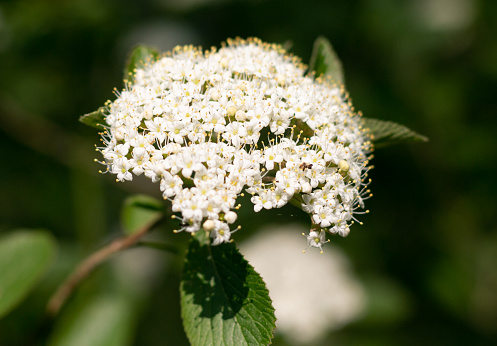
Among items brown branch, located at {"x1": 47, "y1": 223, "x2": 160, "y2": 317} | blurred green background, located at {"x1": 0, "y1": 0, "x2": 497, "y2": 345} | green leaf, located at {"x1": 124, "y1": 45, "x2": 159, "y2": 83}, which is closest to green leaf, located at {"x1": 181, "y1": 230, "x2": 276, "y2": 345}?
brown branch, located at {"x1": 47, "y1": 223, "x2": 160, "y2": 317}

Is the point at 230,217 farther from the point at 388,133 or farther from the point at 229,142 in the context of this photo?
the point at 388,133

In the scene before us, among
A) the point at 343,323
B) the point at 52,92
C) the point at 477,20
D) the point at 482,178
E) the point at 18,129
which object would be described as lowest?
the point at 343,323

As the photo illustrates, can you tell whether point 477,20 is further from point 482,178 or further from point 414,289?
point 414,289

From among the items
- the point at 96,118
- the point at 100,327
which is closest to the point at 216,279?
the point at 96,118

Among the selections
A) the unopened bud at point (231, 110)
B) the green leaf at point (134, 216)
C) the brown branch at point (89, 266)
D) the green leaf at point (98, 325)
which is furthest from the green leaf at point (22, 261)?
the unopened bud at point (231, 110)

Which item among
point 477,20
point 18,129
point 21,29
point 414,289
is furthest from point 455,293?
point 21,29

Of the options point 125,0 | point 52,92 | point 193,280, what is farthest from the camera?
point 125,0
